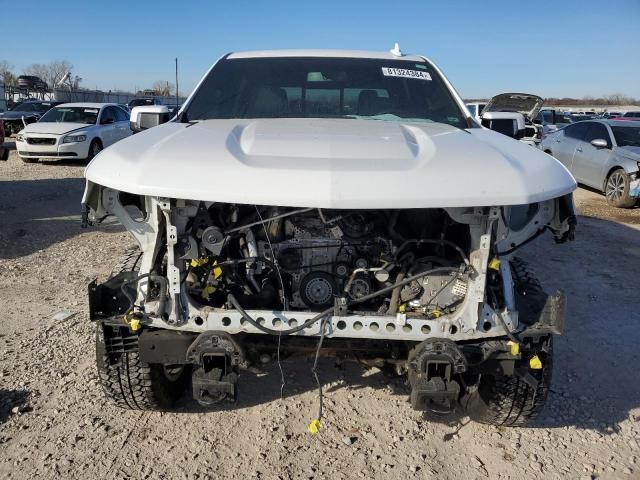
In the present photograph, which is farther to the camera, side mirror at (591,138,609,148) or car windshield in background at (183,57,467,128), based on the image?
side mirror at (591,138,609,148)

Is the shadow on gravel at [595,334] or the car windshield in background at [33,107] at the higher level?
the car windshield in background at [33,107]

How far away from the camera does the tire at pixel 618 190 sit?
9797 millimetres

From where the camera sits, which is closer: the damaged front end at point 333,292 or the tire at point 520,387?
the damaged front end at point 333,292

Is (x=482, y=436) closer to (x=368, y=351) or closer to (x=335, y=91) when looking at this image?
(x=368, y=351)

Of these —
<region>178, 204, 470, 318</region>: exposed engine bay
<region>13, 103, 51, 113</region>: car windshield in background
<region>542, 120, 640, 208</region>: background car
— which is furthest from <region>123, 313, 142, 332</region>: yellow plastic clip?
<region>13, 103, 51, 113</region>: car windshield in background

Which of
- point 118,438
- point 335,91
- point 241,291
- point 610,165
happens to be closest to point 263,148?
point 241,291

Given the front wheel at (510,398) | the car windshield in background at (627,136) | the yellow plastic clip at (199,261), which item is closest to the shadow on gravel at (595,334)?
the front wheel at (510,398)

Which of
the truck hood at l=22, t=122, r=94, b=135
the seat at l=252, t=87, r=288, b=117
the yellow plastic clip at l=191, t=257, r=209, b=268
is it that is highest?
the seat at l=252, t=87, r=288, b=117

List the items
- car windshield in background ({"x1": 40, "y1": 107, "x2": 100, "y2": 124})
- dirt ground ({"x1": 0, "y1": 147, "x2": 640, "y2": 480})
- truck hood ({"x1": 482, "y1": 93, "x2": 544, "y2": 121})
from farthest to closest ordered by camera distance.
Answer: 1. car windshield in background ({"x1": 40, "y1": 107, "x2": 100, "y2": 124})
2. truck hood ({"x1": 482, "y1": 93, "x2": 544, "y2": 121})
3. dirt ground ({"x1": 0, "y1": 147, "x2": 640, "y2": 480})

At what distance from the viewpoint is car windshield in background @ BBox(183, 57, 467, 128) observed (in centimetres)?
358

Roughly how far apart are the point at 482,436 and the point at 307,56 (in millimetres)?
2796

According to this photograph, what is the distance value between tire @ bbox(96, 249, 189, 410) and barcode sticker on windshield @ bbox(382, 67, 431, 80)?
210cm

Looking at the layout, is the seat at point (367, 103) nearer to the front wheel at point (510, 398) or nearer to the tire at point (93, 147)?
the front wheel at point (510, 398)

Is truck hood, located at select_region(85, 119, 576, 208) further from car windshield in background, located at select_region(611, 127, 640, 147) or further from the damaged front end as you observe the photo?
car windshield in background, located at select_region(611, 127, 640, 147)
